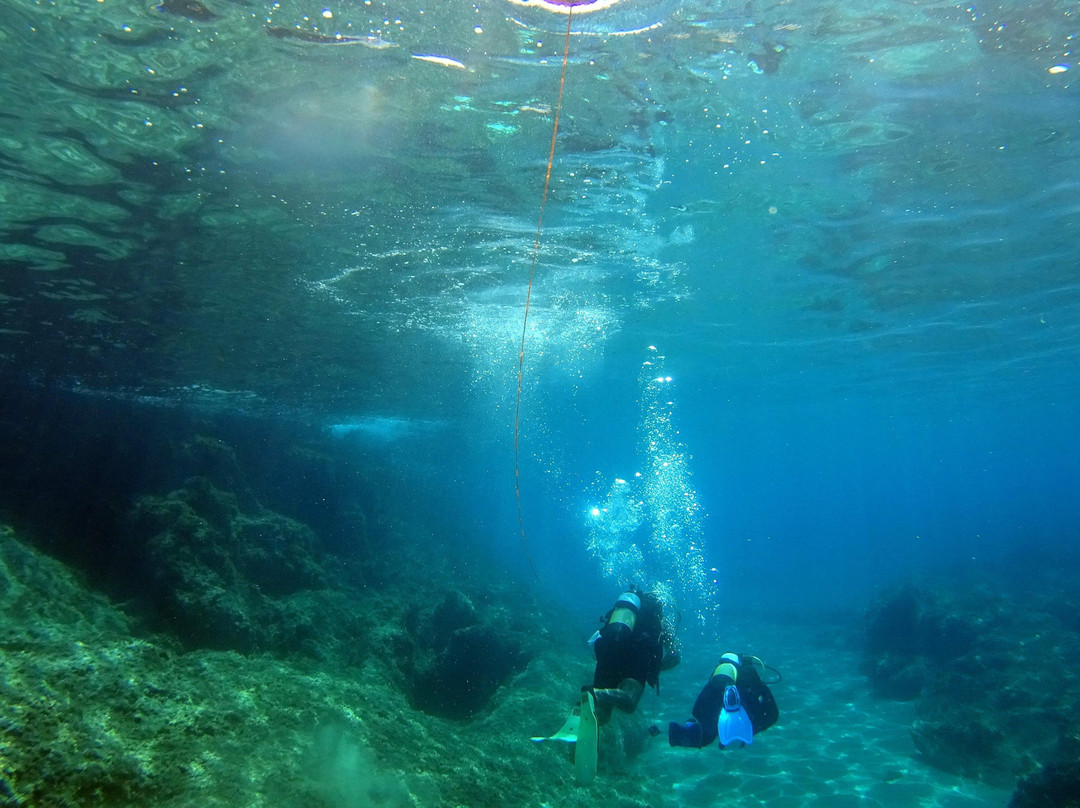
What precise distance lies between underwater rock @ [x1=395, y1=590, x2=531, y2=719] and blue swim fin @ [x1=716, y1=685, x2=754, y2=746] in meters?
6.77

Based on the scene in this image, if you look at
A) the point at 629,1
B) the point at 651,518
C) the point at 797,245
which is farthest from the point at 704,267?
the point at 651,518

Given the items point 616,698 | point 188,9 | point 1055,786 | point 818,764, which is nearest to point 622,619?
point 616,698

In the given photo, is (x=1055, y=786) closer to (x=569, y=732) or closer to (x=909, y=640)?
(x=569, y=732)

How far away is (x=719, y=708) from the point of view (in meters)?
8.23

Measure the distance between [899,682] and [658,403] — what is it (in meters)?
26.4

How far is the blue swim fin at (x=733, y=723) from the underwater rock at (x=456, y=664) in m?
6.77

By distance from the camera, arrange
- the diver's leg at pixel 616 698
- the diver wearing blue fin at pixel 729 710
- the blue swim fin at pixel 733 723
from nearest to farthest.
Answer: the diver's leg at pixel 616 698
the blue swim fin at pixel 733 723
the diver wearing blue fin at pixel 729 710

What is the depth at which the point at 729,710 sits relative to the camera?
7832 mm

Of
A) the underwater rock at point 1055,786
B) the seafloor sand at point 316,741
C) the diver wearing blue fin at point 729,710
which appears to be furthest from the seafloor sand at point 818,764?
the diver wearing blue fin at point 729,710

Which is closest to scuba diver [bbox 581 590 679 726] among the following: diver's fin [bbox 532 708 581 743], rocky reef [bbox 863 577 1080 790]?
diver's fin [bbox 532 708 581 743]

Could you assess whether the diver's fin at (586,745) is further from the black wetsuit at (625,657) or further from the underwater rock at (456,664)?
the underwater rock at (456,664)

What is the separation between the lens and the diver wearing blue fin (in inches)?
304

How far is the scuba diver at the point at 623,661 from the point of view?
7141 millimetres

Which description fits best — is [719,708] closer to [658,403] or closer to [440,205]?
[440,205]
